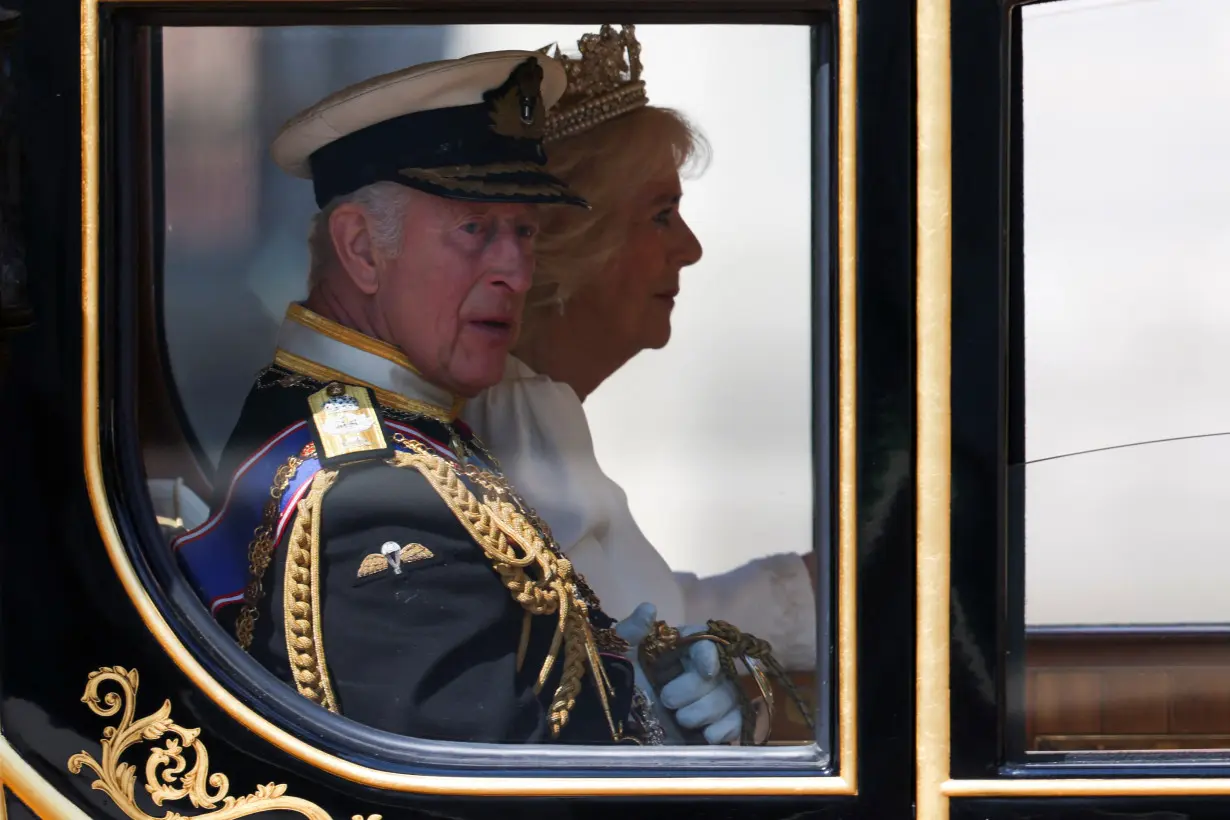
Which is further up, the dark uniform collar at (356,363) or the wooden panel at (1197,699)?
the dark uniform collar at (356,363)

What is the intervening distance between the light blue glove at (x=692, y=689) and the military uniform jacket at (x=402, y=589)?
3cm

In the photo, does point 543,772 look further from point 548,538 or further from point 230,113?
point 230,113

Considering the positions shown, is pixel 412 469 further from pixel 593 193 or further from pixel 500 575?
pixel 593 193

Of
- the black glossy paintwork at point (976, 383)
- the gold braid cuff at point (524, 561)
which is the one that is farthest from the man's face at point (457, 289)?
the black glossy paintwork at point (976, 383)

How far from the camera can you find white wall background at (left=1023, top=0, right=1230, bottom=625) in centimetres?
133

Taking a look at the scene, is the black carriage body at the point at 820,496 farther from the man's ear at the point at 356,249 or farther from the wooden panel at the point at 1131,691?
the man's ear at the point at 356,249

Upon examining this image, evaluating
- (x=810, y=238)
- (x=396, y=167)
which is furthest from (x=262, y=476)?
(x=810, y=238)

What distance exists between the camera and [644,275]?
58.3 inches

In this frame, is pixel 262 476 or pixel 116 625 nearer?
pixel 116 625

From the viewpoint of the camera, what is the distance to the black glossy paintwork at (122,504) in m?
1.28

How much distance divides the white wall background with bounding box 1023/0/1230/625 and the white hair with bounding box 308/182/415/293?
64 centimetres

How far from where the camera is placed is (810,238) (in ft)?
4.47

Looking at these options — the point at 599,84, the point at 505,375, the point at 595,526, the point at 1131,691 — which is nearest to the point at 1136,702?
the point at 1131,691

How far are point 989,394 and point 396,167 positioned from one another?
25.7 inches
